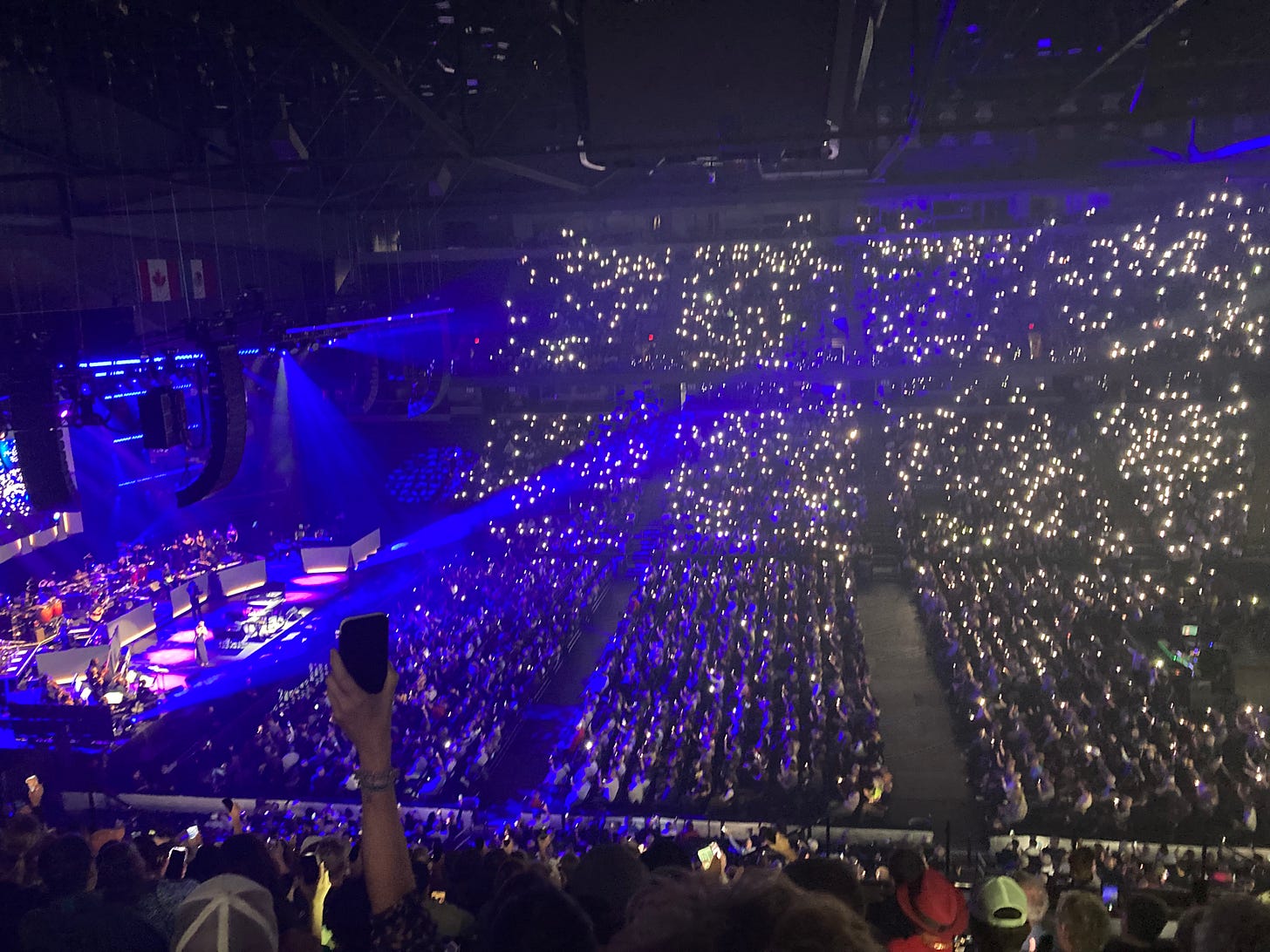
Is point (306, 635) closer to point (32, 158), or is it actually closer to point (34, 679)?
point (34, 679)

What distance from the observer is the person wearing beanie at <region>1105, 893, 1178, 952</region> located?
218 cm

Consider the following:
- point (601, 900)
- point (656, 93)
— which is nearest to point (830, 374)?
point (656, 93)

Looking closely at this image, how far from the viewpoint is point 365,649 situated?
5.75ft

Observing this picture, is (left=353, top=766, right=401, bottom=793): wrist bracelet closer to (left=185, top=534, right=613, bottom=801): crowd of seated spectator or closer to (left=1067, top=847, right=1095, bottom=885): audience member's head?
(left=1067, top=847, right=1095, bottom=885): audience member's head

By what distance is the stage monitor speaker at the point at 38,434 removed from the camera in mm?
6641

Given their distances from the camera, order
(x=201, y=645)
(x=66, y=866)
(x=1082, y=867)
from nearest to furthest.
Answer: (x=66, y=866) < (x=1082, y=867) < (x=201, y=645)

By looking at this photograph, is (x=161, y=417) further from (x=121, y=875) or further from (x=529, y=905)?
(x=529, y=905)

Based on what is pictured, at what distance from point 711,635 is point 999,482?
714cm

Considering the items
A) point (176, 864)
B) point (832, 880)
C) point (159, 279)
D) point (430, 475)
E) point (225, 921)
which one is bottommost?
point (430, 475)

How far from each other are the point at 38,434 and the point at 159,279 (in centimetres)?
424

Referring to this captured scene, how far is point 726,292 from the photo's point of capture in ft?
60.4

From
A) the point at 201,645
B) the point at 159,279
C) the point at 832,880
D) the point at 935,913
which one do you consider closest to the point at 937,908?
the point at 935,913

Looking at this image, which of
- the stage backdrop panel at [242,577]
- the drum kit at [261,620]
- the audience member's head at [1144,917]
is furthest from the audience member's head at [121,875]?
the stage backdrop panel at [242,577]

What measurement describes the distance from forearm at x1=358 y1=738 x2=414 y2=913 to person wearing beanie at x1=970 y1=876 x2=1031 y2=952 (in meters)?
1.48
